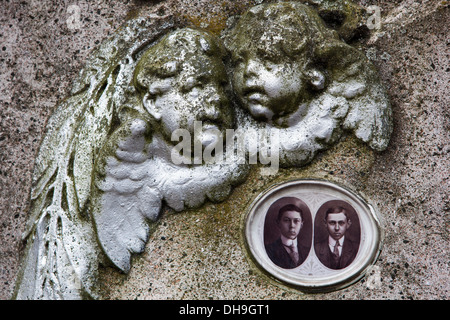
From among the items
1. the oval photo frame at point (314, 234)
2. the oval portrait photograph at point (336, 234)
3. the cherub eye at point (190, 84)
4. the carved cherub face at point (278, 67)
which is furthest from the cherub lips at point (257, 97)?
the oval portrait photograph at point (336, 234)

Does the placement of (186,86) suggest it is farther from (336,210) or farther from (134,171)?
(336,210)

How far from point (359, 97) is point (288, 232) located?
0.62 meters

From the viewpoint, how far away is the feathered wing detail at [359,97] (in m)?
2.31

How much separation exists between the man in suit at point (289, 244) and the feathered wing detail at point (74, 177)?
29.0 inches

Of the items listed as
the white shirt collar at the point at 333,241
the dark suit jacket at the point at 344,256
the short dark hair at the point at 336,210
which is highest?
the short dark hair at the point at 336,210

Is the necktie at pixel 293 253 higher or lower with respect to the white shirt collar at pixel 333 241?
lower

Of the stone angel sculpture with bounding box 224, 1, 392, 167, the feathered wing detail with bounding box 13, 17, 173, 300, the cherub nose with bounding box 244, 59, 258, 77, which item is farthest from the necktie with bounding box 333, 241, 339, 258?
the feathered wing detail with bounding box 13, 17, 173, 300

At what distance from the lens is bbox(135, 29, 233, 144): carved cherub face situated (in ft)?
7.53

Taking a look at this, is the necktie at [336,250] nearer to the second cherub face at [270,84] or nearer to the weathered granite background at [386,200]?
the weathered granite background at [386,200]

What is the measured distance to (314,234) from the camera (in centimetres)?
230

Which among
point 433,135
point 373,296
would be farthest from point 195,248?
point 433,135

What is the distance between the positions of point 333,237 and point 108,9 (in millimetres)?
1390

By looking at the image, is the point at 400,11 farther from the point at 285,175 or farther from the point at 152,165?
the point at 152,165

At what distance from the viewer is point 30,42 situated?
8.55 ft
